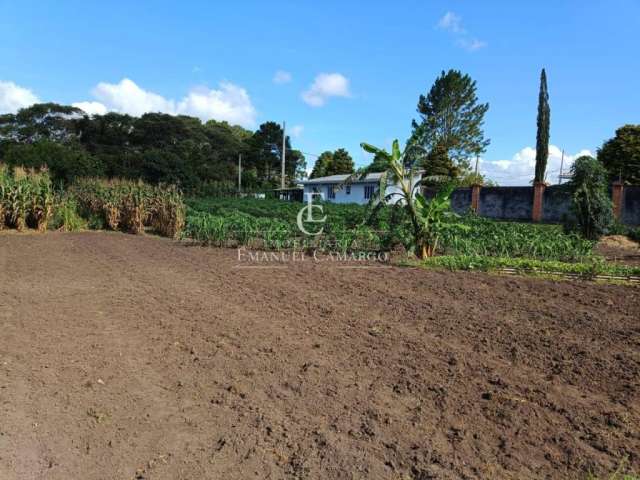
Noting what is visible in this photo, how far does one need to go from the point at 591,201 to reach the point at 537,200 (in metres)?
11.6

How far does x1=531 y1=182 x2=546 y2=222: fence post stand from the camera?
24.3m

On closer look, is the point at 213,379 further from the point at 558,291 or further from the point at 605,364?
the point at 558,291

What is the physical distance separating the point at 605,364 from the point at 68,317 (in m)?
5.70

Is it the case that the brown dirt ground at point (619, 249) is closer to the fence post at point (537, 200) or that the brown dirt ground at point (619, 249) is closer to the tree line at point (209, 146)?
the fence post at point (537, 200)

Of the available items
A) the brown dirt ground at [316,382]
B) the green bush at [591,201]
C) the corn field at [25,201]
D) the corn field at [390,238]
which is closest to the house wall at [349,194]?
the green bush at [591,201]

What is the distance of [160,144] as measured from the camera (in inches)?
2261

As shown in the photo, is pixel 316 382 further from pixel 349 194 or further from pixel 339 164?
pixel 339 164

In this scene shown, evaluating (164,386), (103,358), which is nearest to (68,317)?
(103,358)

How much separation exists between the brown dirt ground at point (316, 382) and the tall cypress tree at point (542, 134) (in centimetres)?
2738

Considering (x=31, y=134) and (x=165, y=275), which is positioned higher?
(x=31, y=134)

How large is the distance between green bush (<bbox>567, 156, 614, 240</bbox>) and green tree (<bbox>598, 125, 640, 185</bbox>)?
58.8ft

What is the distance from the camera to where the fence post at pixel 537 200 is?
2431 cm

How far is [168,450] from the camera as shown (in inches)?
110

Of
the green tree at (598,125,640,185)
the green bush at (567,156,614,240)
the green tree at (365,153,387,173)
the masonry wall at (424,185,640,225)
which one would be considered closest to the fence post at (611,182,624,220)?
the masonry wall at (424,185,640,225)
